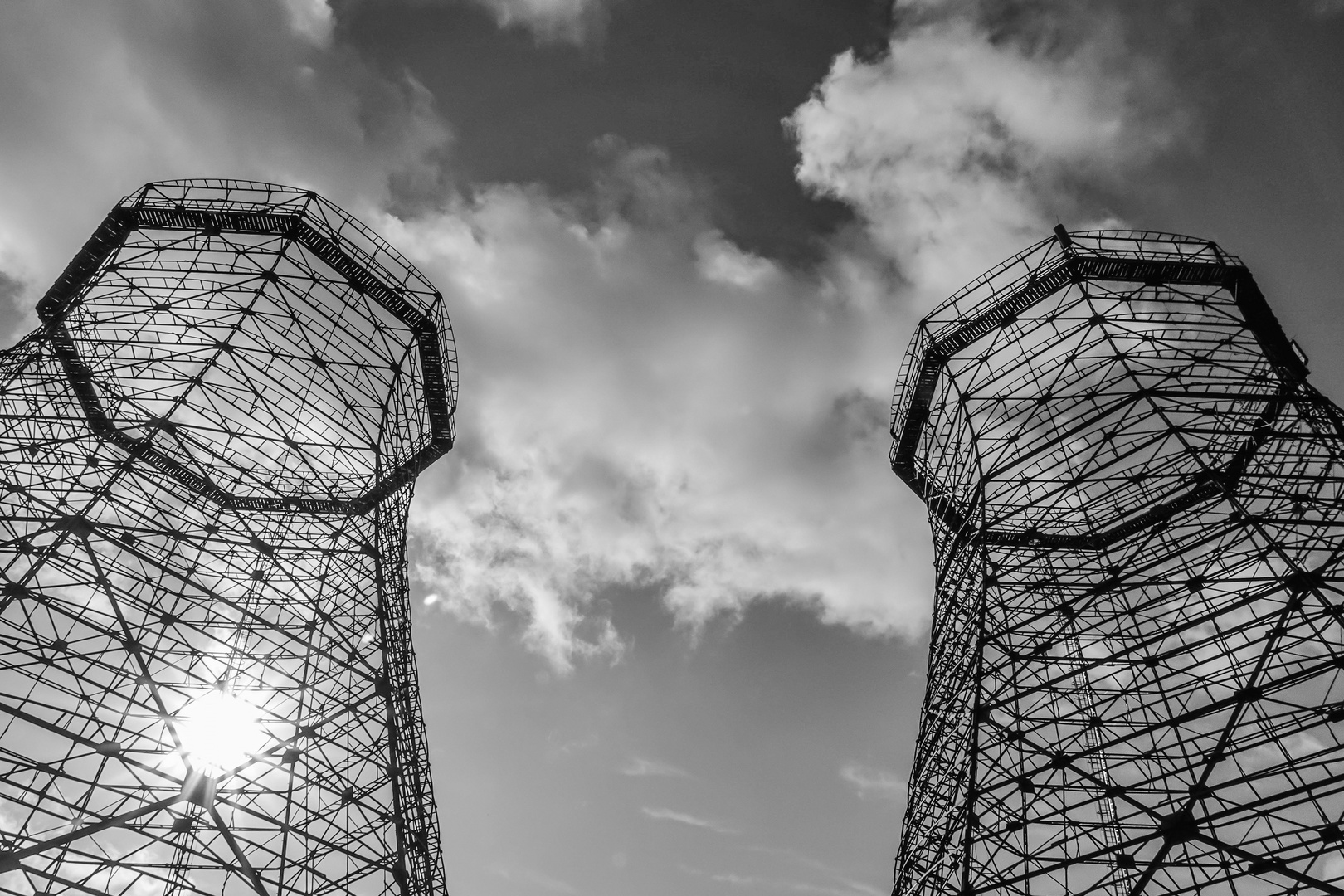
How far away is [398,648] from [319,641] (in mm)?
1536

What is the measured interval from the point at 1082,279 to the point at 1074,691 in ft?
28.3

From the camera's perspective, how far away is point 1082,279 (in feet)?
59.0

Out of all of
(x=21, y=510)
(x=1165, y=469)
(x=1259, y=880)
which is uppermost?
(x=1165, y=469)

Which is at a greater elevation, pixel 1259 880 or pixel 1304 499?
pixel 1304 499

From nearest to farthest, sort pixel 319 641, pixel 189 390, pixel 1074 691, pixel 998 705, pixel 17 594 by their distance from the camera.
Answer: pixel 17 594 → pixel 1074 691 → pixel 998 705 → pixel 319 641 → pixel 189 390

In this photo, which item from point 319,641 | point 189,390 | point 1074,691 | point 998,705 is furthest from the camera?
point 189,390

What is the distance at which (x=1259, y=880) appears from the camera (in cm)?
1534

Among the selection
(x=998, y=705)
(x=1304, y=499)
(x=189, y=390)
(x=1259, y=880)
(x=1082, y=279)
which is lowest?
(x=1259, y=880)

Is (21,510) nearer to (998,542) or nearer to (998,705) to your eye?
(998,705)

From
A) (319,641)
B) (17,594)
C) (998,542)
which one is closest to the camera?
(17,594)

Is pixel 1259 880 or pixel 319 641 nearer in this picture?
pixel 1259 880

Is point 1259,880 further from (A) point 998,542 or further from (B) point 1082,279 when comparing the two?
(B) point 1082,279

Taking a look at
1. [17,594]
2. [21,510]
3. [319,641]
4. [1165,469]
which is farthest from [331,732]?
[1165,469]

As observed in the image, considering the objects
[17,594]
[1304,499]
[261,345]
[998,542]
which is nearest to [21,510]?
[17,594]
